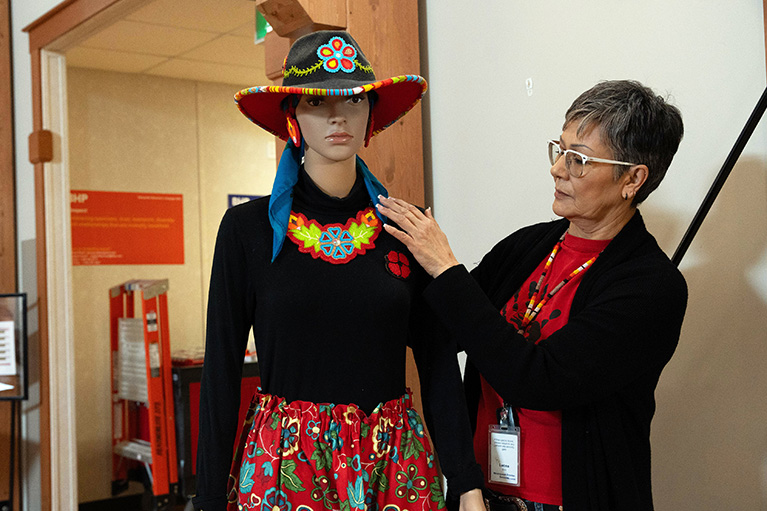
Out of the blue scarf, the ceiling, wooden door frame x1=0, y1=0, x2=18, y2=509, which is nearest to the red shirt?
the blue scarf

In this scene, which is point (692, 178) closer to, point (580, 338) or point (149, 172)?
point (580, 338)

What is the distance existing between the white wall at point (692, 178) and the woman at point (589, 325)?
266 millimetres

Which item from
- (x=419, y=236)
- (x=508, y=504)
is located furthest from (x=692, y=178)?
(x=508, y=504)

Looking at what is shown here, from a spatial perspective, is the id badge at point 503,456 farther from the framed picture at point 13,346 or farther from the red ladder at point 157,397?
the red ladder at point 157,397

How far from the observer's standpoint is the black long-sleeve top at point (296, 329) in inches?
56.2

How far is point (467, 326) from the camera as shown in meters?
1.46

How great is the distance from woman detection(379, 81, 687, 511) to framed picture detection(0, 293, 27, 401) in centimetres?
286

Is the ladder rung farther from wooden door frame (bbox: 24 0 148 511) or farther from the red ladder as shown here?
wooden door frame (bbox: 24 0 148 511)

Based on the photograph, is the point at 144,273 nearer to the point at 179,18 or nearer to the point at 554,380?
the point at 179,18

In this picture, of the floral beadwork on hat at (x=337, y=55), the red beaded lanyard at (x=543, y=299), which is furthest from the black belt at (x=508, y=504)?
the floral beadwork on hat at (x=337, y=55)

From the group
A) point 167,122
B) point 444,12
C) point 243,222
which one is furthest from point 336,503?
point 167,122

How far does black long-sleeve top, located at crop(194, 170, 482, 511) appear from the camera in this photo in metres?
1.43

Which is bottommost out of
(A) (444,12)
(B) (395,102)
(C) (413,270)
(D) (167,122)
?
(C) (413,270)

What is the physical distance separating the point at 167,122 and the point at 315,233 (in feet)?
13.9
